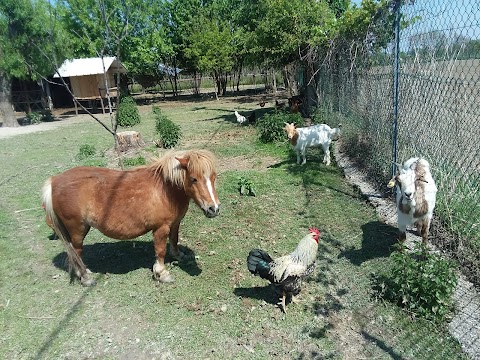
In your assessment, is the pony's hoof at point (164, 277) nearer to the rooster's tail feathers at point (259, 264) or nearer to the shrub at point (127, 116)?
the rooster's tail feathers at point (259, 264)

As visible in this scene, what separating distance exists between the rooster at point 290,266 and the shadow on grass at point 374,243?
1160 millimetres

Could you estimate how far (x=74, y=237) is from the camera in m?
4.14

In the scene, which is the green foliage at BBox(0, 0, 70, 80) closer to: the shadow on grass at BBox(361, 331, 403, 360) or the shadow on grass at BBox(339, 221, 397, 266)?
the shadow on grass at BBox(339, 221, 397, 266)

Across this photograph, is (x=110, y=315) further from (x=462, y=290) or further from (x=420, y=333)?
(x=462, y=290)

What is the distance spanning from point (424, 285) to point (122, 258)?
372cm

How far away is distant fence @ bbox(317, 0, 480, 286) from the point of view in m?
3.98

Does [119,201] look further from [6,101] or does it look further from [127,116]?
[6,101]

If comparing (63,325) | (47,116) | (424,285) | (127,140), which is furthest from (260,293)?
(47,116)

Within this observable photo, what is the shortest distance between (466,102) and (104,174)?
4.29 meters

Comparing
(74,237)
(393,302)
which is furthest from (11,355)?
(393,302)

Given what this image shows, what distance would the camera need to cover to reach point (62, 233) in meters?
4.14

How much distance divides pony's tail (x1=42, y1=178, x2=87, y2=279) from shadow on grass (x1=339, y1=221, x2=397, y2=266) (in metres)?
3.24

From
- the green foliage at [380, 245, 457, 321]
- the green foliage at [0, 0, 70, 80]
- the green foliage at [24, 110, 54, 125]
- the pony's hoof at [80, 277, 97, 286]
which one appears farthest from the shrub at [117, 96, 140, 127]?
the green foliage at [380, 245, 457, 321]

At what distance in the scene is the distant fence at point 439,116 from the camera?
13.0ft
